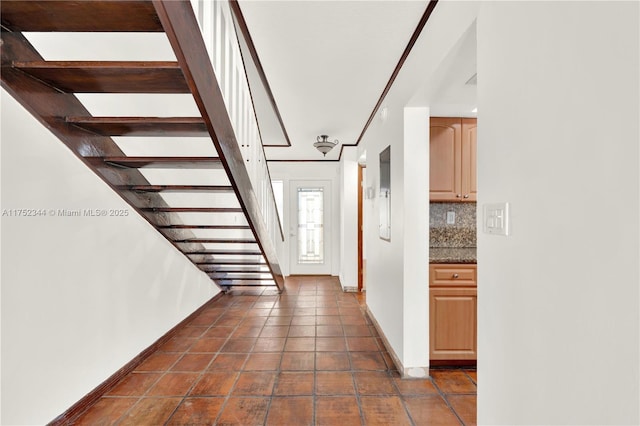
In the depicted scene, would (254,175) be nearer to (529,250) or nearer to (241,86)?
(241,86)

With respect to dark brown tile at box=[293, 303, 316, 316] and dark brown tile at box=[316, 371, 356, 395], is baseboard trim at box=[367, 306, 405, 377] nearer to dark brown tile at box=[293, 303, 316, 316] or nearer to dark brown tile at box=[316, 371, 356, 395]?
dark brown tile at box=[316, 371, 356, 395]

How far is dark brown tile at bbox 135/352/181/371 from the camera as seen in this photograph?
2.68 m

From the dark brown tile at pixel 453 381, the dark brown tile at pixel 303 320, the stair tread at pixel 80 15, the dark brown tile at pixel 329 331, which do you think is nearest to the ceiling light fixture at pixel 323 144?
the dark brown tile at pixel 303 320

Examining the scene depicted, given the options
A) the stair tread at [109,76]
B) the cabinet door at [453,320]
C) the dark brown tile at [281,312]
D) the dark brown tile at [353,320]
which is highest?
the stair tread at [109,76]

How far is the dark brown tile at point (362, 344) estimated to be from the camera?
3053 millimetres

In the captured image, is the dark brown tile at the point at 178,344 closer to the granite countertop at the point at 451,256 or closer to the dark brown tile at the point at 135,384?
the dark brown tile at the point at 135,384

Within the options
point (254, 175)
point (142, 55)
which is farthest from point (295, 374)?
point (142, 55)

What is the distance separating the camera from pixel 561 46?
0.93 metres

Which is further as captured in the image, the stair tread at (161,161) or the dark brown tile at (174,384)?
the dark brown tile at (174,384)

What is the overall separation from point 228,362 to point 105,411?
0.91 m

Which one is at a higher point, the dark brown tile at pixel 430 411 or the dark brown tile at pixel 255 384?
the dark brown tile at pixel 430 411

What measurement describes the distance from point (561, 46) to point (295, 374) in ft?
8.26

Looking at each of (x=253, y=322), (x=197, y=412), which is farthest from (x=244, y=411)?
(x=253, y=322)

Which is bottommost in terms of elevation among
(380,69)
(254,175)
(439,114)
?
(254,175)
